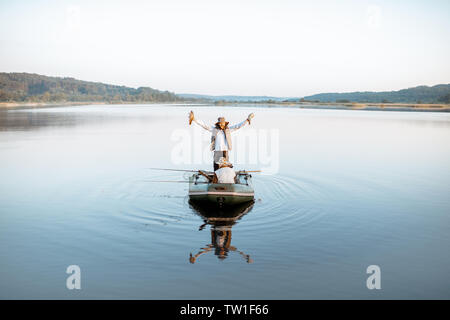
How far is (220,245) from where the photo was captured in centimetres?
1098

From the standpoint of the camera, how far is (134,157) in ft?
87.9

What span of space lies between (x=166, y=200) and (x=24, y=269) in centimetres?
692

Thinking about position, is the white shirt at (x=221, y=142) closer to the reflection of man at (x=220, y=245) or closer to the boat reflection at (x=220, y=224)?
the boat reflection at (x=220, y=224)

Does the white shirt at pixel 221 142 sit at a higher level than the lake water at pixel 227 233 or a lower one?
higher

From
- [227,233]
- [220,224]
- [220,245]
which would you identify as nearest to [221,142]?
[220,224]

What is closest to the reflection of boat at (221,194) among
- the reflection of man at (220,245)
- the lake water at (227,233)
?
the lake water at (227,233)

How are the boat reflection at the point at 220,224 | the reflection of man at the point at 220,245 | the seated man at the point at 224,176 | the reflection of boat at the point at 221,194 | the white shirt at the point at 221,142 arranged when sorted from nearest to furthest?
the reflection of man at the point at 220,245 < the boat reflection at the point at 220,224 < the reflection of boat at the point at 221,194 < the seated man at the point at 224,176 < the white shirt at the point at 221,142

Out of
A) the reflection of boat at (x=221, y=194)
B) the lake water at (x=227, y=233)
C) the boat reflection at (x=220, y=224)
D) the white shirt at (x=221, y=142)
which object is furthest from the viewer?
the white shirt at (x=221, y=142)

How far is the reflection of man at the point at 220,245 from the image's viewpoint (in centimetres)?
1017

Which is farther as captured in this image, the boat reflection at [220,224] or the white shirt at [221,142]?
the white shirt at [221,142]
